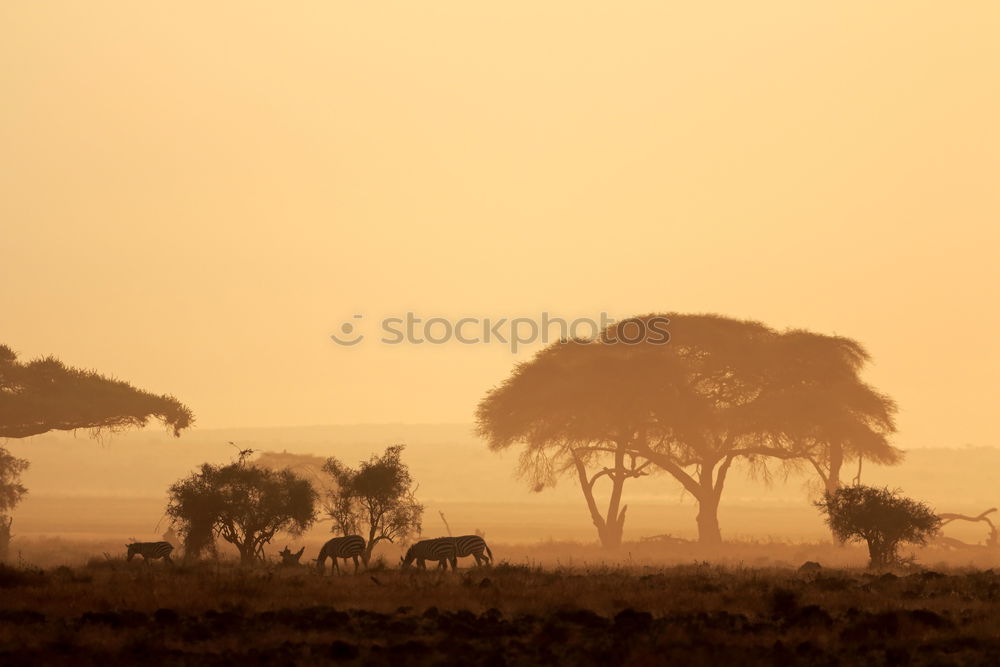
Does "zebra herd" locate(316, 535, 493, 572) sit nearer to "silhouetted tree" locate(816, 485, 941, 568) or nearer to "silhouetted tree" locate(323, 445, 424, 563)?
"silhouetted tree" locate(323, 445, 424, 563)

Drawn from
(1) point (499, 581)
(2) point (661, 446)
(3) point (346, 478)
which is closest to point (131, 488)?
(2) point (661, 446)

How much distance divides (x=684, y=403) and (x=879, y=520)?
55.8 ft

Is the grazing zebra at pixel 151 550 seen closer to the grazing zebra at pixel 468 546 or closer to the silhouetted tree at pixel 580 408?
the grazing zebra at pixel 468 546

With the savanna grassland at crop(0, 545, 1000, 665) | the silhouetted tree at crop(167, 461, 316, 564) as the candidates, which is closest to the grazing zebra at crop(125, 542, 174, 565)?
the silhouetted tree at crop(167, 461, 316, 564)

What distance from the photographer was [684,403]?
52.6 meters

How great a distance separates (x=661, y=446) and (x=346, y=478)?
20.8m

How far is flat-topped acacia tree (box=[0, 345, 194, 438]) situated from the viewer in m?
49.3

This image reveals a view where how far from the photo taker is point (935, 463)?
618 ft

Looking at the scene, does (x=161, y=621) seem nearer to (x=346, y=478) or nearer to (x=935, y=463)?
(x=346, y=478)

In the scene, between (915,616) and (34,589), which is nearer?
(915,616)

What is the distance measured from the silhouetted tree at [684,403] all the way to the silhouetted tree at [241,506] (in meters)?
17.9

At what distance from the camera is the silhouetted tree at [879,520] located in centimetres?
3606

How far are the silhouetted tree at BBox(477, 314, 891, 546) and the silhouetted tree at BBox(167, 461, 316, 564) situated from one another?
1789 centimetres

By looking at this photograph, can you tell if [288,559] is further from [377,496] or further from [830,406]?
[830,406]
